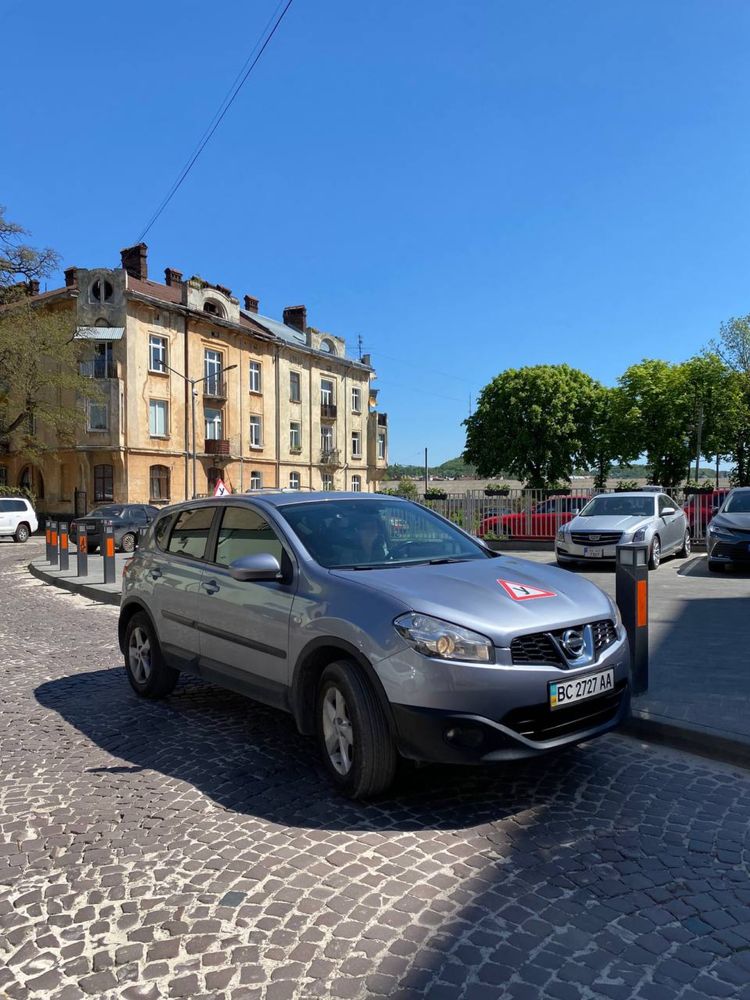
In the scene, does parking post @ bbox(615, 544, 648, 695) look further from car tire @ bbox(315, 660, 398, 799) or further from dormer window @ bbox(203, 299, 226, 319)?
dormer window @ bbox(203, 299, 226, 319)

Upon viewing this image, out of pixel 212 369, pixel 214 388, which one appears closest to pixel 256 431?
pixel 214 388

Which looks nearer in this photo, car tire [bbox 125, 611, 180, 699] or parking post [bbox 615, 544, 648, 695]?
parking post [bbox 615, 544, 648, 695]

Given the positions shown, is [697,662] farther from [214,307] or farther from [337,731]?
[214,307]

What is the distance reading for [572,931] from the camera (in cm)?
267

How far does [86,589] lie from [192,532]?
27.8 ft

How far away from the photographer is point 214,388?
46125 millimetres

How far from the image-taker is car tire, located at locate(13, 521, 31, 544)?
97.5ft

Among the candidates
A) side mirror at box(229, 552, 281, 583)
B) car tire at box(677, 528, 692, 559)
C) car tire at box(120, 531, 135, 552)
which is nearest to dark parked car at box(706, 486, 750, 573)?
car tire at box(677, 528, 692, 559)

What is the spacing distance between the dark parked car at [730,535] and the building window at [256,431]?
1502 inches

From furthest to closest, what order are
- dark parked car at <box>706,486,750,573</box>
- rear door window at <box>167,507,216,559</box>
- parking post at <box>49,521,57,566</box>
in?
1. parking post at <box>49,521,57,566</box>
2. dark parked car at <box>706,486,750,573</box>
3. rear door window at <box>167,507,216,559</box>

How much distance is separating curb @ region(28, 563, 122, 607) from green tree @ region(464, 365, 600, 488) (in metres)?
43.9

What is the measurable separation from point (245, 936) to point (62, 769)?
2.22 meters

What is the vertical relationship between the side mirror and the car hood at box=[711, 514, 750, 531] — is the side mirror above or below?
above

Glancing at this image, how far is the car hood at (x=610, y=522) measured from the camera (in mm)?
14524
